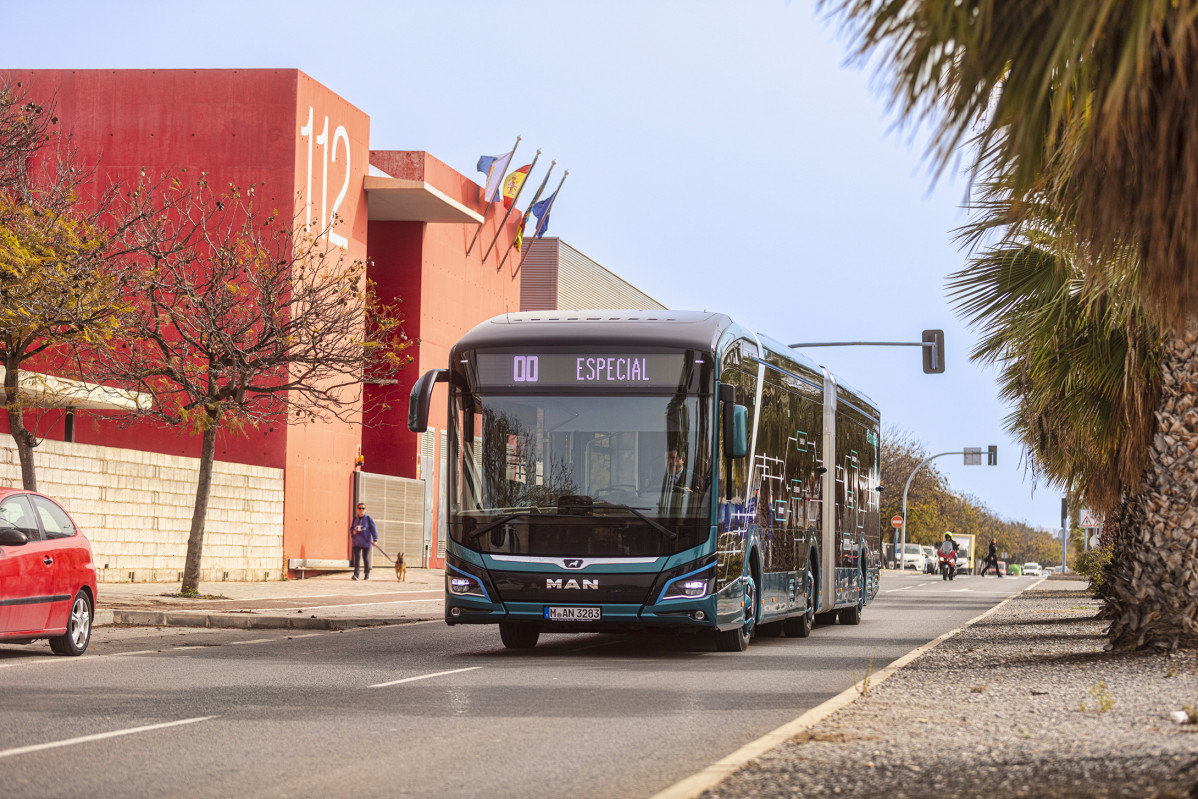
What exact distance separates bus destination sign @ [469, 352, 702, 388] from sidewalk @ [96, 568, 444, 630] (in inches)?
252

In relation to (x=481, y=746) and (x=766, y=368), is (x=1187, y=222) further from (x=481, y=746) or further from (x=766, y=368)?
(x=766, y=368)

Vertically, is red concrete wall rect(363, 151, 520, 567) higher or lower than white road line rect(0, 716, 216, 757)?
higher

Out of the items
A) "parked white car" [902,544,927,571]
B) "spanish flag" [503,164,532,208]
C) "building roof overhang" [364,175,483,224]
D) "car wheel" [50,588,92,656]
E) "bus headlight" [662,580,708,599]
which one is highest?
"spanish flag" [503,164,532,208]

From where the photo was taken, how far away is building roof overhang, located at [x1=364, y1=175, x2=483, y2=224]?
4066cm

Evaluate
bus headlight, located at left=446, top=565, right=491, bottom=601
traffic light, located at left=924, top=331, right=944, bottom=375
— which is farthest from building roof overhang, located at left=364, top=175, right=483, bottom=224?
bus headlight, located at left=446, top=565, right=491, bottom=601

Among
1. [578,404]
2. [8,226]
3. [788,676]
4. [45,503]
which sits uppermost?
[8,226]

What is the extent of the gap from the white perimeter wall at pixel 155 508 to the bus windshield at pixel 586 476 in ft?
40.8

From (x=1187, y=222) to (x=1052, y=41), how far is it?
145 cm

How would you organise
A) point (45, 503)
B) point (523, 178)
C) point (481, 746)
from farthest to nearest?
point (523, 178), point (45, 503), point (481, 746)

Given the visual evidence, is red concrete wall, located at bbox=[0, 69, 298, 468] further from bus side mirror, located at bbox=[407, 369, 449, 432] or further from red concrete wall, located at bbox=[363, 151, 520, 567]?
bus side mirror, located at bbox=[407, 369, 449, 432]

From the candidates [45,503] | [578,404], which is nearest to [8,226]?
[45,503]

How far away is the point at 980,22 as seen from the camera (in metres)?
6.17

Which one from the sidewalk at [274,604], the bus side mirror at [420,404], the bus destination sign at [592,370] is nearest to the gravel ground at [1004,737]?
the bus destination sign at [592,370]

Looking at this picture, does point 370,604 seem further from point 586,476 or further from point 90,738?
point 90,738
